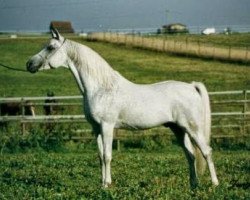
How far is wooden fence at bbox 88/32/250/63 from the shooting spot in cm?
4504

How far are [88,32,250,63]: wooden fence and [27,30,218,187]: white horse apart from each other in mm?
34199

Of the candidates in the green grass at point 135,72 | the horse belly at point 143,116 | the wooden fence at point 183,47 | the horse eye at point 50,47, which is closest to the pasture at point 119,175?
the horse belly at point 143,116

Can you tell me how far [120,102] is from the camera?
9.20m

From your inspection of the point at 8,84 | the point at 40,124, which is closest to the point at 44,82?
the point at 8,84

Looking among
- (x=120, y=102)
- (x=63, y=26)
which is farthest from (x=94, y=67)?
(x=63, y=26)

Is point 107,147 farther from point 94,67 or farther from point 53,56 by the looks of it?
point 53,56

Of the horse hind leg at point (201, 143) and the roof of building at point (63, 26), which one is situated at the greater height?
the horse hind leg at point (201, 143)

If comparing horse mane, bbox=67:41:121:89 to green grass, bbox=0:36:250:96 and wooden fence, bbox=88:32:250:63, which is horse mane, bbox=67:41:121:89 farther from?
wooden fence, bbox=88:32:250:63

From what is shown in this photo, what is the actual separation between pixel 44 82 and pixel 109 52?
12.1 m

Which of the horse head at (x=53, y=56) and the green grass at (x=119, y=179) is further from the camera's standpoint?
the horse head at (x=53, y=56)

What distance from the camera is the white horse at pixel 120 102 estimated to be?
9141 mm

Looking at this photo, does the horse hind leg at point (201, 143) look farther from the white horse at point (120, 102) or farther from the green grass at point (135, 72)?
the green grass at point (135, 72)

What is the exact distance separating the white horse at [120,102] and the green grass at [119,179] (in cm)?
62

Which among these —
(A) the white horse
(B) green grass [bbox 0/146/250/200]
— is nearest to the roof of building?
(B) green grass [bbox 0/146/250/200]
